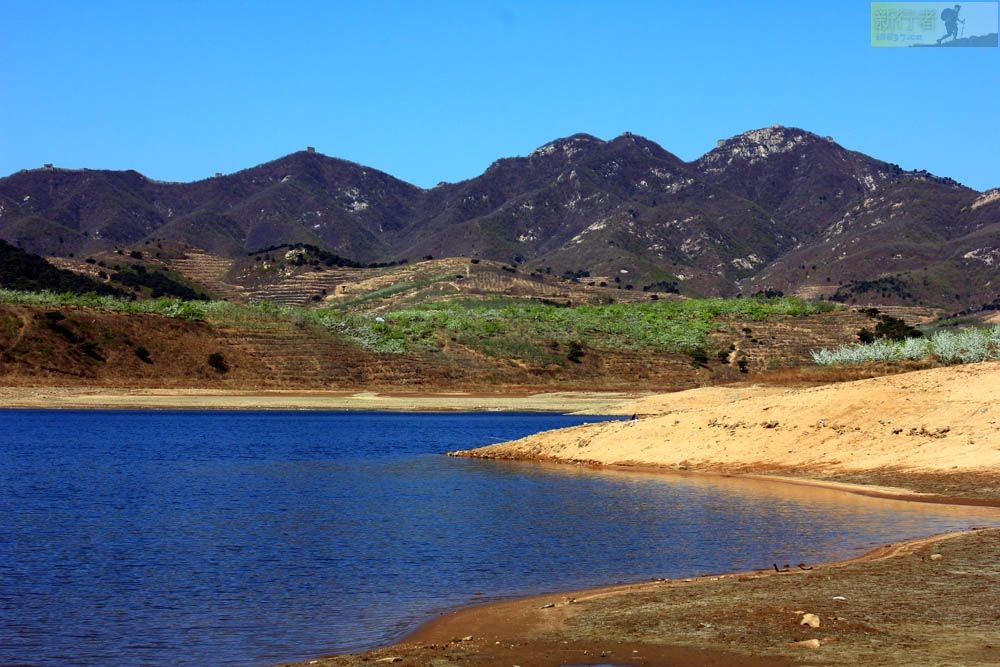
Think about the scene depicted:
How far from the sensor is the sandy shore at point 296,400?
79375 mm

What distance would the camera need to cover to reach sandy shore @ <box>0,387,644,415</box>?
79.4m

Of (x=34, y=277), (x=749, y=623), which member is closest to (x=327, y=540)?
(x=749, y=623)

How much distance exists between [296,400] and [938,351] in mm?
46969

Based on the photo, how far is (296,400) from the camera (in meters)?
86.9

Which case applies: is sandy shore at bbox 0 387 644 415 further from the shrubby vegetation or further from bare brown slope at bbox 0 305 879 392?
the shrubby vegetation

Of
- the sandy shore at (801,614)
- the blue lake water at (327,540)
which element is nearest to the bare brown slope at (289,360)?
the blue lake water at (327,540)

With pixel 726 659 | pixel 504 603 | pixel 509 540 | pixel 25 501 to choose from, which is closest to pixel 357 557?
pixel 509 540

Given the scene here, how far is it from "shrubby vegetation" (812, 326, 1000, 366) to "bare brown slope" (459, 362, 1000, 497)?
31.8m

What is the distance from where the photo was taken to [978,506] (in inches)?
1043

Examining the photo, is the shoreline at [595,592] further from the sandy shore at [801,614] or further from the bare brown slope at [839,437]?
the bare brown slope at [839,437]

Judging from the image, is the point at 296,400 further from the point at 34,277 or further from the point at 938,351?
the point at 34,277

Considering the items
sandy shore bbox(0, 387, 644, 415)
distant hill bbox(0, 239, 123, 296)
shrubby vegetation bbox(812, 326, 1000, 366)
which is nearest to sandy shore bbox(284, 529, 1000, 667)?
shrubby vegetation bbox(812, 326, 1000, 366)

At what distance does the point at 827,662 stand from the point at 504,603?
6.15 metres

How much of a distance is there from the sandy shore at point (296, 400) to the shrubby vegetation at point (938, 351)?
1658 centimetres
